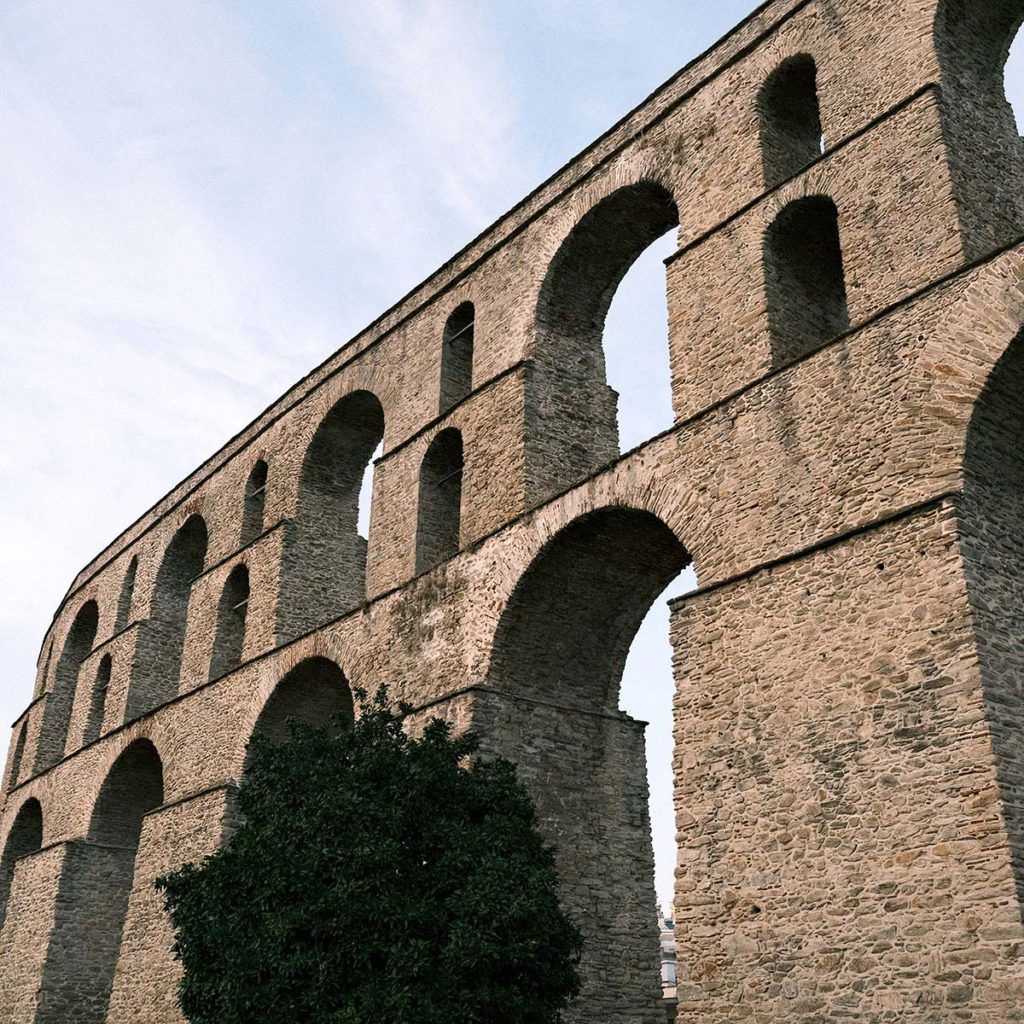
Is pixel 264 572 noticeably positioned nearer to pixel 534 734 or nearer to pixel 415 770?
pixel 534 734

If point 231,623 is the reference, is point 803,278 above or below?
above

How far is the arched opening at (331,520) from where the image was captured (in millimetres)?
18375

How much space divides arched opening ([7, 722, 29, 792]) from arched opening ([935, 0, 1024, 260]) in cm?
2412

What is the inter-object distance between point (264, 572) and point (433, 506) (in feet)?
13.7

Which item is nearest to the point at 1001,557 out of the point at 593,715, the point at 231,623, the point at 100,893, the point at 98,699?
the point at 593,715

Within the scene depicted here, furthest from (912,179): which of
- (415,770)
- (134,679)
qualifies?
(134,679)

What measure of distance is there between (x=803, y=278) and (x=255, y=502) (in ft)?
38.9

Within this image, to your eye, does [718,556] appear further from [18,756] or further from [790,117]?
[18,756]

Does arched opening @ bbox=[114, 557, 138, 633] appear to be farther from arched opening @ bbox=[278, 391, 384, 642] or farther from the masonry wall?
the masonry wall

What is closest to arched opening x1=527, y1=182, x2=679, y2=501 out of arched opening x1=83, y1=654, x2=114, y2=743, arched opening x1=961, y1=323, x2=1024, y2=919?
arched opening x1=961, y1=323, x2=1024, y2=919

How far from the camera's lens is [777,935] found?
29.0 ft

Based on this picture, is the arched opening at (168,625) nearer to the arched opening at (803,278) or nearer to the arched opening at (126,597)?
the arched opening at (126,597)

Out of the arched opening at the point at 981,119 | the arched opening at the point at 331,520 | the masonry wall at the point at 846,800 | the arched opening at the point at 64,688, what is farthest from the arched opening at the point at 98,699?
the arched opening at the point at 981,119

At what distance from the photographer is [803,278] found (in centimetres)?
1243
